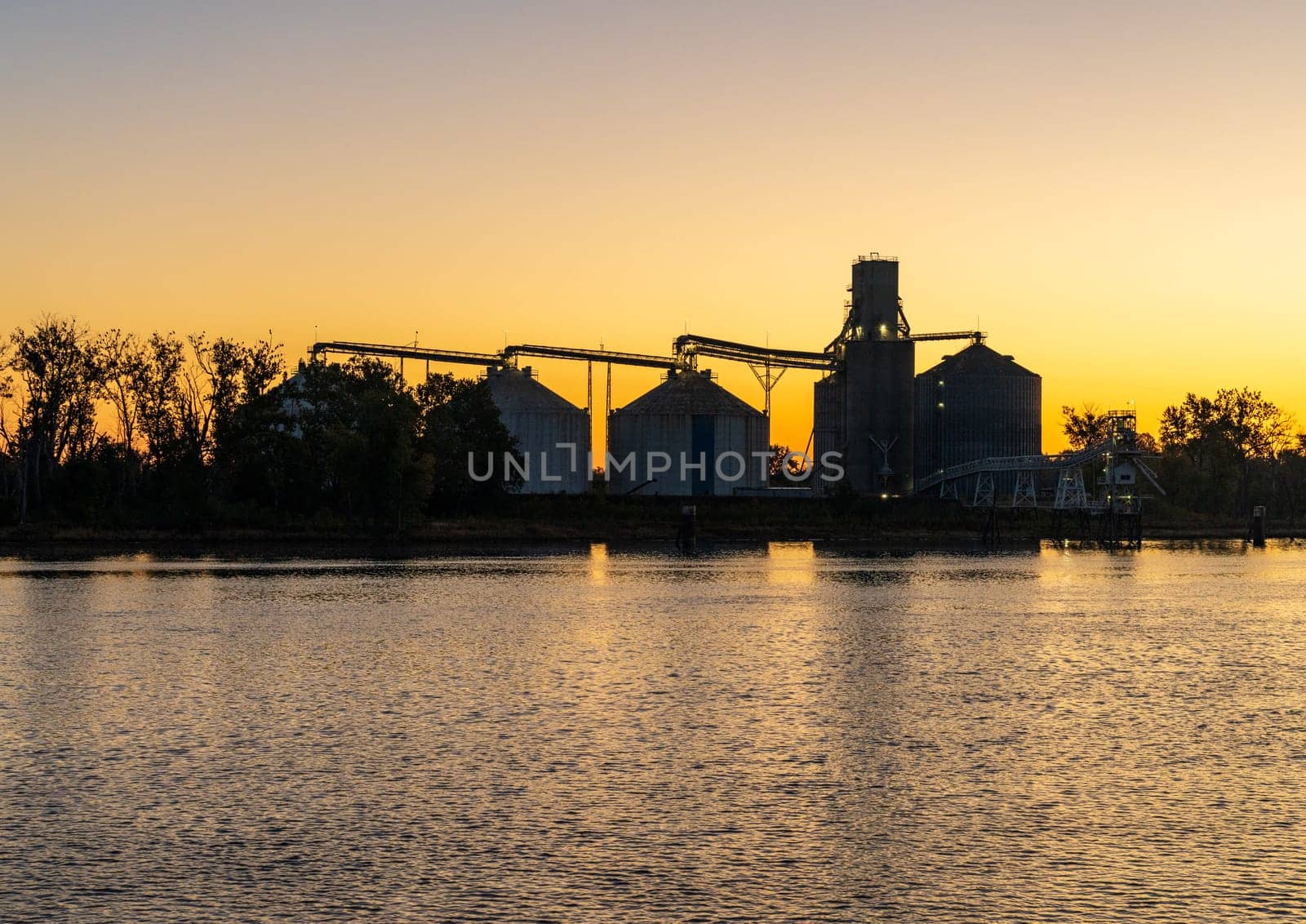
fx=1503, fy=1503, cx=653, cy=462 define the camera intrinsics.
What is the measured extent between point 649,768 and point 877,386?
102 metres

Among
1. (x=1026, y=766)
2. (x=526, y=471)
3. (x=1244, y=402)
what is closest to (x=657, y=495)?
(x=526, y=471)

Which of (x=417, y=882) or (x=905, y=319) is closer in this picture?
(x=417, y=882)

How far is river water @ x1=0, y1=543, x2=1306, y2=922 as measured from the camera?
1374cm

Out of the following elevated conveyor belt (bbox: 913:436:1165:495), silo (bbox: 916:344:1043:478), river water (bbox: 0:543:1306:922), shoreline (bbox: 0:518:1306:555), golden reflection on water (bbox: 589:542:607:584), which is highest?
silo (bbox: 916:344:1043:478)

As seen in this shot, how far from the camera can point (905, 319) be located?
122438 millimetres

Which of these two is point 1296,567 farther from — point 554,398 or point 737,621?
point 554,398

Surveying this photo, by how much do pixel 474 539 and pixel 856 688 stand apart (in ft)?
243

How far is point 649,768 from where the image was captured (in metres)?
19.7

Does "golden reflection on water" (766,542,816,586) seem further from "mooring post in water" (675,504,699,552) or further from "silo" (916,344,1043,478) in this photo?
"silo" (916,344,1043,478)

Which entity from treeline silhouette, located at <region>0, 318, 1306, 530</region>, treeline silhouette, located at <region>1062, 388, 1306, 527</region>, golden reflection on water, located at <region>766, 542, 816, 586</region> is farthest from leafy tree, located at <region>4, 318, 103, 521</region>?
treeline silhouette, located at <region>1062, 388, 1306, 527</region>

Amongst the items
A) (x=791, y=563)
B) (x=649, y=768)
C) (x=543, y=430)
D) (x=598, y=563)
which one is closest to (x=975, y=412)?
(x=543, y=430)

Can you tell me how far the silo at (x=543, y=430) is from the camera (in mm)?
124875

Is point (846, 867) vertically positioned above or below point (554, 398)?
below

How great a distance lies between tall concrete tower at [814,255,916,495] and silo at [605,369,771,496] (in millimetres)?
9064
